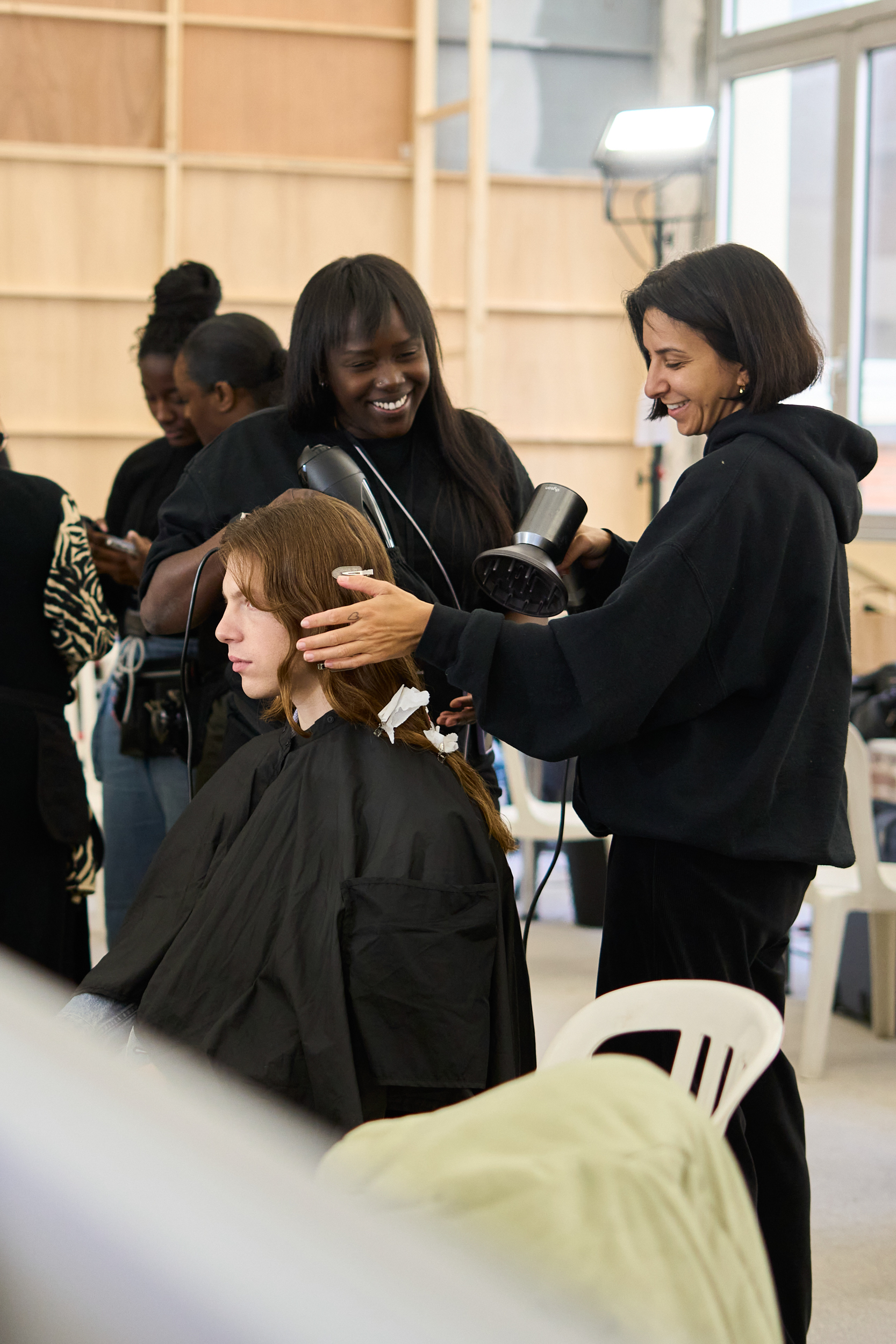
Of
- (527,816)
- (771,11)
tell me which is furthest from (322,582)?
(771,11)

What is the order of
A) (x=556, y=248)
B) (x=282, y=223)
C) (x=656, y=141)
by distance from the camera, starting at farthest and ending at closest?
(x=556, y=248) < (x=282, y=223) < (x=656, y=141)

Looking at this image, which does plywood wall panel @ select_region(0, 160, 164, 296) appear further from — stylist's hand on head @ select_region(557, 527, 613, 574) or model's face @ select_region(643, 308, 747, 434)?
model's face @ select_region(643, 308, 747, 434)

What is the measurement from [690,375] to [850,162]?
15.3 feet

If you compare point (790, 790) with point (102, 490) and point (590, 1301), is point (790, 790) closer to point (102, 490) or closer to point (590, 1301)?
point (590, 1301)

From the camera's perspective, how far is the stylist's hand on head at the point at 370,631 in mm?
1399

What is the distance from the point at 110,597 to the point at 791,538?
1536mm

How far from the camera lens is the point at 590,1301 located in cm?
50

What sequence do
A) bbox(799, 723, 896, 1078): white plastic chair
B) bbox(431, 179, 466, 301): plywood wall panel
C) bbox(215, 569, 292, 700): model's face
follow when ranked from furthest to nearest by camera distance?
bbox(431, 179, 466, 301): plywood wall panel
bbox(799, 723, 896, 1078): white plastic chair
bbox(215, 569, 292, 700): model's face

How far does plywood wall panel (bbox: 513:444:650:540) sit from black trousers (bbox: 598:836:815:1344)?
4614 mm

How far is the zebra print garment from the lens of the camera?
85.0 inches

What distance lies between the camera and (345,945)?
1.45 metres

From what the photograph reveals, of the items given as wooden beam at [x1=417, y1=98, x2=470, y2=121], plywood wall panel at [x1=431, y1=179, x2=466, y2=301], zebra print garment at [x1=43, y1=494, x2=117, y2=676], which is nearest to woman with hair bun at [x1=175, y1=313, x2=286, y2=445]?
zebra print garment at [x1=43, y1=494, x2=117, y2=676]

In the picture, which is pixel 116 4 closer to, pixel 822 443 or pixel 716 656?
pixel 822 443

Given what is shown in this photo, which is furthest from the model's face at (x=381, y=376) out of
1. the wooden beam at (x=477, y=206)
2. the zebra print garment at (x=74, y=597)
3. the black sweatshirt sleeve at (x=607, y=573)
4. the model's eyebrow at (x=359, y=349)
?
the wooden beam at (x=477, y=206)
